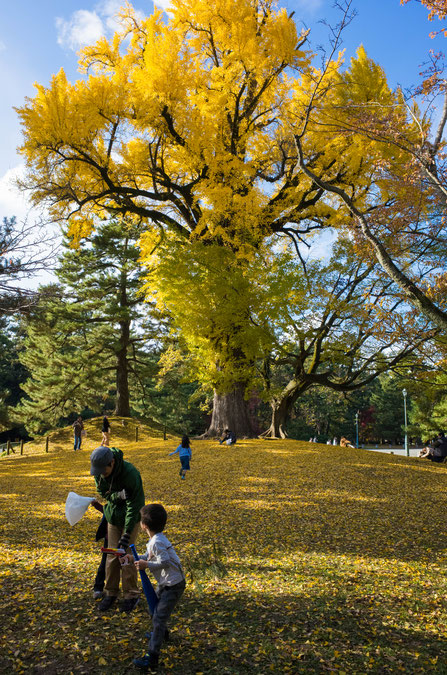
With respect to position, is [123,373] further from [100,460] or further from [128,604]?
[100,460]

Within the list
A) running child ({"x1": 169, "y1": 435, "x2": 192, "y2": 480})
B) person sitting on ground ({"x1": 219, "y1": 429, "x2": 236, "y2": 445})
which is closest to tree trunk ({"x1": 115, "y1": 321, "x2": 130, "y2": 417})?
person sitting on ground ({"x1": 219, "y1": 429, "x2": 236, "y2": 445})

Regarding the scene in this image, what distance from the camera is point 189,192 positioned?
1639 cm

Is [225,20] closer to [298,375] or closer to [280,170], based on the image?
[280,170]

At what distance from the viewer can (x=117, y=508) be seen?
404cm

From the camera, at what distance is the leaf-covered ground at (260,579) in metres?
3.39

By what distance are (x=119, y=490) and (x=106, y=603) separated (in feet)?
3.70

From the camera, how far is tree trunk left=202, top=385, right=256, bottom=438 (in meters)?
16.7

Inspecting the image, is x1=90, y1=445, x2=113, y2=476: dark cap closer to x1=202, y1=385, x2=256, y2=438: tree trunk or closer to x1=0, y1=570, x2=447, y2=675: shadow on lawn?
x1=0, y1=570, x2=447, y2=675: shadow on lawn

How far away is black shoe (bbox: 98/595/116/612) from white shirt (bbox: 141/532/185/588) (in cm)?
123

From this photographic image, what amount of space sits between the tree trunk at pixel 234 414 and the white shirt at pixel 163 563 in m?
13.4

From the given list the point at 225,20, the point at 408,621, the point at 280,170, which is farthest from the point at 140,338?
the point at 408,621

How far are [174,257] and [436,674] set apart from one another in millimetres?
12677

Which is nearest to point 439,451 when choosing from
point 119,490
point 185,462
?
point 185,462

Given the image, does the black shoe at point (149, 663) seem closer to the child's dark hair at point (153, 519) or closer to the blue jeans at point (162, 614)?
the blue jeans at point (162, 614)
